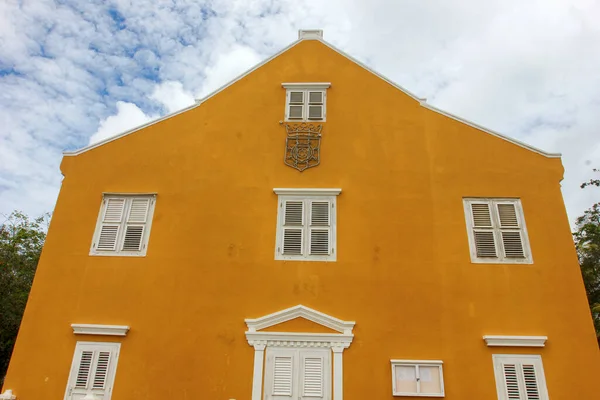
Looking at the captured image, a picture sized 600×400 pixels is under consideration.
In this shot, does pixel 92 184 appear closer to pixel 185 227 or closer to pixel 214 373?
pixel 185 227

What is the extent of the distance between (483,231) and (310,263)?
14.4 ft

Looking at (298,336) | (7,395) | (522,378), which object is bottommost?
(7,395)

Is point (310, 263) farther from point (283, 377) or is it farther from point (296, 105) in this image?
point (296, 105)

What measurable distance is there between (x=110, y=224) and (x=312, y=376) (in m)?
6.43

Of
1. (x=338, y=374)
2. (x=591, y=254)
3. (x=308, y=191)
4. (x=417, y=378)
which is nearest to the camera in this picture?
(x=417, y=378)

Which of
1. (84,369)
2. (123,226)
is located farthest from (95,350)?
(123,226)

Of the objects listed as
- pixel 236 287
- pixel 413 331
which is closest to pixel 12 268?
pixel 236 287

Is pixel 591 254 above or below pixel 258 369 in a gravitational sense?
above

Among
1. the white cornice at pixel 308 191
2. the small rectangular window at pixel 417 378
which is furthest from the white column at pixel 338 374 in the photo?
the white cornice at pixel 308 191

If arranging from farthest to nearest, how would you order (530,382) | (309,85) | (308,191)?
(309,85)
(308,191)
(530,382)

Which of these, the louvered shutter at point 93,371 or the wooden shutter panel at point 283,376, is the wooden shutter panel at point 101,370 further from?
the wooden shutter panel at point 283,376

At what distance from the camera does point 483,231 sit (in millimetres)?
10828

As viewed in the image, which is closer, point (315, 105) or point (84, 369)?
point (84, 369)

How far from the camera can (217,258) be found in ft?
35.9
